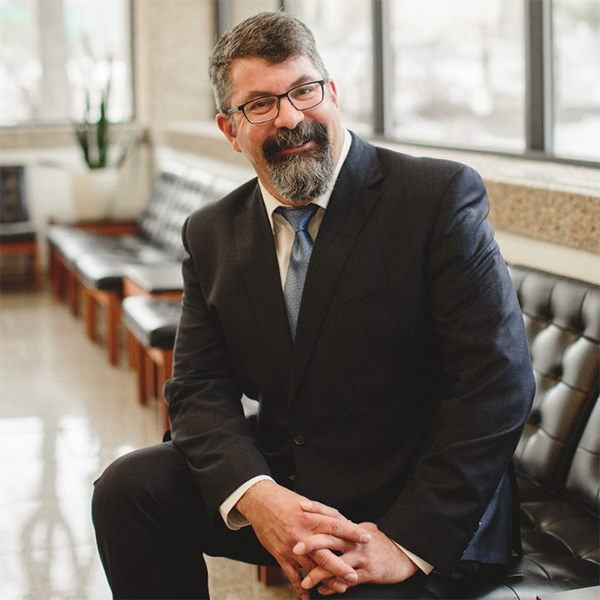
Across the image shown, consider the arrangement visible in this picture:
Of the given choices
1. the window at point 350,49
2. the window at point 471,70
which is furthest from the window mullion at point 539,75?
the window at point 350,49

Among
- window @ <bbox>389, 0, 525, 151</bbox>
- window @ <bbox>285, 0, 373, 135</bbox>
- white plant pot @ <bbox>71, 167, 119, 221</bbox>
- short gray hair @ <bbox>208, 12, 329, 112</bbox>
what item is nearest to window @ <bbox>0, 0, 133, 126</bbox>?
white plant pot @ <bbox>71, 167, 119, 221</bbox>

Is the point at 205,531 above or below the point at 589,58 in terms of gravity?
below

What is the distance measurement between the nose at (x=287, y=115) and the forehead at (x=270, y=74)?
26mm

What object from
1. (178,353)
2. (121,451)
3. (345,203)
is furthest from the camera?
(121,451)

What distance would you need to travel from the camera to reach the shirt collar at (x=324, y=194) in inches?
61.8

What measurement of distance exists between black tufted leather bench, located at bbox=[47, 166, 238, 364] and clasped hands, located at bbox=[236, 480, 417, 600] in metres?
2.63

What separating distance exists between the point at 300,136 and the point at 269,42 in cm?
19

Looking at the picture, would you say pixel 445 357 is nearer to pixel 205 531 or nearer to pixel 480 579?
pixel 480 579

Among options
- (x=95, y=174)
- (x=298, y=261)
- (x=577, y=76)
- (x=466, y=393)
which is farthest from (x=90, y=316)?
(x=466, y=393)

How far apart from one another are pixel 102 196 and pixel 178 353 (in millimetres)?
4844

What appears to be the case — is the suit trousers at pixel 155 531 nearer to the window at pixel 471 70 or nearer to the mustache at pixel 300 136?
the mustache at pixel 300 136

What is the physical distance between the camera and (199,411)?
162 centimetres

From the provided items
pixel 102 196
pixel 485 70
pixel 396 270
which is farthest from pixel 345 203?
pixel 102 196

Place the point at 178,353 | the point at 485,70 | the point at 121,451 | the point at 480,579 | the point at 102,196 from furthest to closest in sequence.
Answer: the point at 102,196
the point at 485,70
the point at 121,451
the point at 178,353
the point at 480,579
